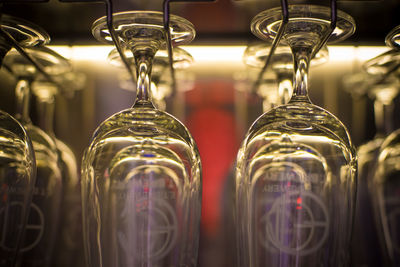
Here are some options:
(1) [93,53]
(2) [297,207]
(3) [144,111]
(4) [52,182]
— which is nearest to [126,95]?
(1) [93,53]

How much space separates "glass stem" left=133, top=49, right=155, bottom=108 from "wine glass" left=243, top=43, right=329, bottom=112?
8.7 inches

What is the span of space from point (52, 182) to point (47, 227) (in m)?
0.07

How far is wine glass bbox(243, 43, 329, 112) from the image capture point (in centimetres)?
73

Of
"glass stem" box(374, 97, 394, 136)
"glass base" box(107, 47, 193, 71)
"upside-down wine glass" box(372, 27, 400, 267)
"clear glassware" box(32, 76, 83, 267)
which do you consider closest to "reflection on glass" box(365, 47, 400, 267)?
"upside-down wine glass" box(372, 27, 400, 267)

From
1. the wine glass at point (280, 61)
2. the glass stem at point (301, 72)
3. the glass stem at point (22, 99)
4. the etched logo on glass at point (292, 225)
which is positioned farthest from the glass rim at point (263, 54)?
the glass stem at point (22, 99)

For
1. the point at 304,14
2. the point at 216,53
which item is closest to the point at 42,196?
the point at 216,53

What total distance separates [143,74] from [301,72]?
0.19 metres

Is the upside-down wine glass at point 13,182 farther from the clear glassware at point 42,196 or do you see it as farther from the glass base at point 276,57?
the glass base at point 276,57

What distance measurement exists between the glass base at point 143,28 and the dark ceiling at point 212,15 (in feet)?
0.21

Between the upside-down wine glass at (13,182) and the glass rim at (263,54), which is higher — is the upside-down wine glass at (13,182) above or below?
below

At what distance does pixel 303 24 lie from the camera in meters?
0.54

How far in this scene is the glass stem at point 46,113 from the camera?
33.0 inches

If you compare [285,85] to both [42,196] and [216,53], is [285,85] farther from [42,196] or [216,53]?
[42,196]

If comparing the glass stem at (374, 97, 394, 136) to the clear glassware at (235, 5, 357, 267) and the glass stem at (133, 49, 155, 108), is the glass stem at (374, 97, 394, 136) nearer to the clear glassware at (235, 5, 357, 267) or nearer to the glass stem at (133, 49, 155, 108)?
the clear glassware at (235, 5, 357, 267)
